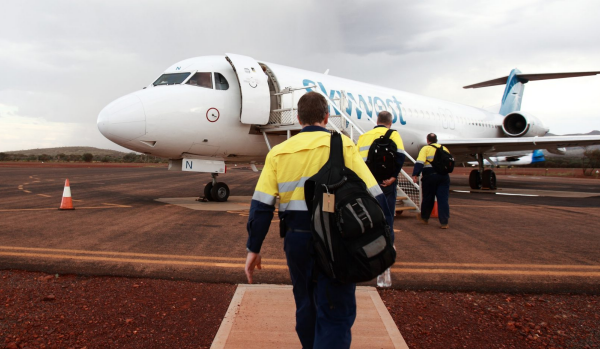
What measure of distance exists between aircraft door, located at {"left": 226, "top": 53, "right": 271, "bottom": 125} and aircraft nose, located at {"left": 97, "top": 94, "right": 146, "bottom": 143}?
7.55 feet

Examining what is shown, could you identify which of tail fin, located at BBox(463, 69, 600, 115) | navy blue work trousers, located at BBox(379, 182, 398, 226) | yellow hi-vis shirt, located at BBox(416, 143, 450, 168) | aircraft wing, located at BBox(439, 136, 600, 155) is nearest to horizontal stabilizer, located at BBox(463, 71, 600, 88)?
tail fin, located at BBox(463, 69, 600, 115)

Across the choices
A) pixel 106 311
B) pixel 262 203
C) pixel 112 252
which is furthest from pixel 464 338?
pixel 112 252

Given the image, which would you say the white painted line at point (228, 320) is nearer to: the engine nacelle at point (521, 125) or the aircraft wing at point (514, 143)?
the aircraft wing at point (514, 143)

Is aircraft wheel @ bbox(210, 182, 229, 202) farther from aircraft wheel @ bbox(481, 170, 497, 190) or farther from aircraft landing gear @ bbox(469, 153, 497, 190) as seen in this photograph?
aircraft wheel @ bbox(481, 170, 497, 190)

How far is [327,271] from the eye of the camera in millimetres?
2055

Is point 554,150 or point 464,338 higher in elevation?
point 554,150

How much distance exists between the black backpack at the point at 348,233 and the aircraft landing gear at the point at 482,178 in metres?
16.5

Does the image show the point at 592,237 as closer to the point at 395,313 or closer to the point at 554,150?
the point at 395,313

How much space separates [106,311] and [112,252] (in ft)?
6.11

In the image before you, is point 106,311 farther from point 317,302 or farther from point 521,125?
point 521,125

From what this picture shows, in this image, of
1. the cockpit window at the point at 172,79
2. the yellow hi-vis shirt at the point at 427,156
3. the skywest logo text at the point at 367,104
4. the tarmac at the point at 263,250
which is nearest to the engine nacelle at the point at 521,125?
the skywest logo text at the point at 367,104

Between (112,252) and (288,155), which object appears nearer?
(288,155)

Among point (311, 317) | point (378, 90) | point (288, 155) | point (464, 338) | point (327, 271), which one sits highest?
point (378, 90)

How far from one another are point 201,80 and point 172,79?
2.37 ft
